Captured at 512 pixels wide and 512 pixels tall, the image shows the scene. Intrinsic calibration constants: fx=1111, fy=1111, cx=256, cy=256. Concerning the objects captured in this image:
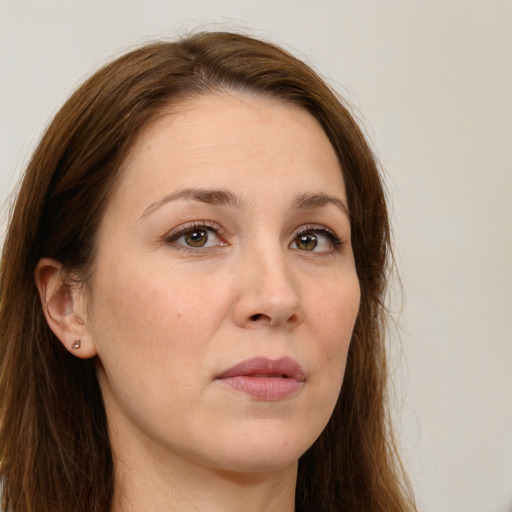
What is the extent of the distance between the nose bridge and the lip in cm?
8

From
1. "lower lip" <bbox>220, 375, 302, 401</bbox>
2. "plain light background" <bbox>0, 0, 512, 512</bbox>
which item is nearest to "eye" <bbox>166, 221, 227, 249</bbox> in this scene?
"lower lip" <bbox>220, 375, 302, 401</bbox>

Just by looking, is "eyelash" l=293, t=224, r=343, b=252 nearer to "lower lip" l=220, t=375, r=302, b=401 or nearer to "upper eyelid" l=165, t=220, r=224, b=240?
"upper eyelid" l=165, t=220, r=224, b=240

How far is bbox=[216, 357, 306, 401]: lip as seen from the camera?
2.15 metres

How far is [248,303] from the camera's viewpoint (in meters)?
2.16

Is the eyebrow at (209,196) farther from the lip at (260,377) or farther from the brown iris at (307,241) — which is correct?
the lip at (260,377)

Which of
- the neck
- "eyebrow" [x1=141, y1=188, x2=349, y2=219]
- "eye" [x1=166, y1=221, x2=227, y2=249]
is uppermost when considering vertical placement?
"eyebrow" [x1=141, y1=188, x2=349, y2=219]

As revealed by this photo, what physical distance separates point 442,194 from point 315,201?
1337mm

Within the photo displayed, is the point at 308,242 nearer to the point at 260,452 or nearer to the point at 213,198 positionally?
the point at 213,198

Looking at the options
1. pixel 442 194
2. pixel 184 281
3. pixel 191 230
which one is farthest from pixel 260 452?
pixel 442 194

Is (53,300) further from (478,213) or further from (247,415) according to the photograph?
(478,213)

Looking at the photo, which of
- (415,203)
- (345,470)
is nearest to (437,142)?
(415,203)

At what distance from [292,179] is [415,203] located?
133cm

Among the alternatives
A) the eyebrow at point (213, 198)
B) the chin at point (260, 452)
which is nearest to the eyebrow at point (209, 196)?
the eyebrow at point (213, 198)

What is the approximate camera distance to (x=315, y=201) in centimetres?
235
